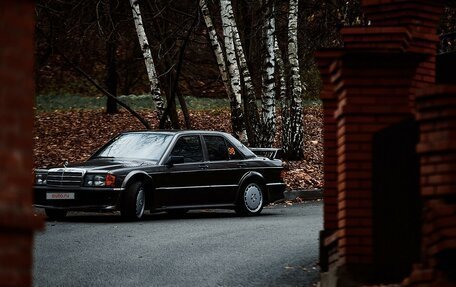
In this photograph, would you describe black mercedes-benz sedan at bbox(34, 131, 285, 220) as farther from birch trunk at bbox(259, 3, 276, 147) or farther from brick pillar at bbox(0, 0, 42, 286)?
brick pillar at bbox(0, 0, 42, 286)

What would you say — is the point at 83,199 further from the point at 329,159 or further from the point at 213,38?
the point at 213,38

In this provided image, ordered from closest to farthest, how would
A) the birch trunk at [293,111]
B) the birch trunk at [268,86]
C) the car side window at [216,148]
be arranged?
the car side window at [216,148]
the birch trunk at [268,86]
the birch trunk at [293,111]

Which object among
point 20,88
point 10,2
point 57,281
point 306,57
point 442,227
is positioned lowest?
point 57,281

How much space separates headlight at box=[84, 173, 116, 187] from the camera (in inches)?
772

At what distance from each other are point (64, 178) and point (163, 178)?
165 cm

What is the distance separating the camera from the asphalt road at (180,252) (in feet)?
41.1

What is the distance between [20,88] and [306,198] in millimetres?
21949

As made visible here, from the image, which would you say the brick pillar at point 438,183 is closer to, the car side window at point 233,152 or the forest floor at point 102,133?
the car side window at point 233,152

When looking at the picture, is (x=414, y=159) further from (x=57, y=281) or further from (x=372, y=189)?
(x=57, y=281)

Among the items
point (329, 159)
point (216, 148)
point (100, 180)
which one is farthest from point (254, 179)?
point (329, 159)

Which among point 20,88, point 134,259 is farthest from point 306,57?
point 20,88

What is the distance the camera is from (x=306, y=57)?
4094cm

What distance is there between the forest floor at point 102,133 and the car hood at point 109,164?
7.27 meters

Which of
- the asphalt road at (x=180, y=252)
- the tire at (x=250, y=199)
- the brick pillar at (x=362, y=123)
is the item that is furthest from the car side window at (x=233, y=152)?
the brick pillar at (x=362, y=123)
